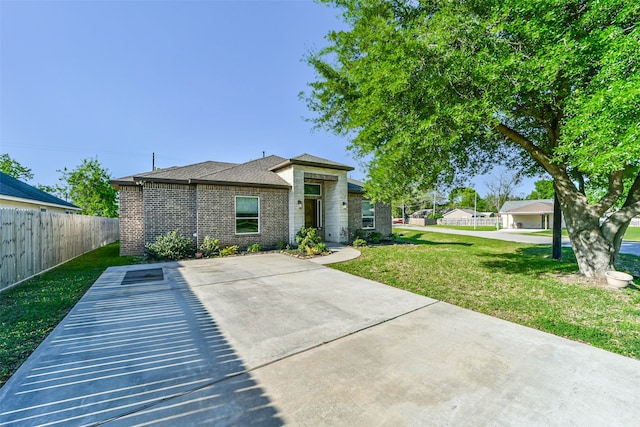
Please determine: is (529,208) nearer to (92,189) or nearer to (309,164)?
(309,164)

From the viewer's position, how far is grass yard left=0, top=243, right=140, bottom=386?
10.6 feet

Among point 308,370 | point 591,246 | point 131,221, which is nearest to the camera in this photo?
point 308,370

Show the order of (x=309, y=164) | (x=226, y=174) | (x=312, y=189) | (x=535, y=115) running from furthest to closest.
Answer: (x=312, y=189) < (x=309, y=164) < (x=226, y=174) < (x=535, y=115)

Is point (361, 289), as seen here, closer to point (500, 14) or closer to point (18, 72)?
point (500, 14)

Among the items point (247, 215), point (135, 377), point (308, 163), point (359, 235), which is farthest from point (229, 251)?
point (135, 377)

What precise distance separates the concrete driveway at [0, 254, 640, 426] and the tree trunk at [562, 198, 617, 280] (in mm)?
4860

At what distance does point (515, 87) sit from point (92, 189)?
31.9 metres

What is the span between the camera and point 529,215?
116ft

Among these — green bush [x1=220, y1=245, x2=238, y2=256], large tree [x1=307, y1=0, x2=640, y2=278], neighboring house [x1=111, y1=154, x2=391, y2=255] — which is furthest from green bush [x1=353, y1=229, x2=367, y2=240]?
green bush [x1=220, y1=245, x2=238, y2=256]

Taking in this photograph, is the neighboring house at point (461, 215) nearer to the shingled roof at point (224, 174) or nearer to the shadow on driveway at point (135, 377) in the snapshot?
the shingled roof at point (224, 174)

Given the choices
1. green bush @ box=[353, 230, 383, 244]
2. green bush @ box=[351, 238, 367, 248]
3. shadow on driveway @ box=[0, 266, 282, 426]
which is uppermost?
green bush @ box=[353, 230, 383, 244]

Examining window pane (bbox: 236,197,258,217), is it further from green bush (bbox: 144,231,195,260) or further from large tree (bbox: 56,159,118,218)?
large tree (bbox: 56,159,118,218)

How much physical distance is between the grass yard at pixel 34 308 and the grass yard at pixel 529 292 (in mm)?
6634

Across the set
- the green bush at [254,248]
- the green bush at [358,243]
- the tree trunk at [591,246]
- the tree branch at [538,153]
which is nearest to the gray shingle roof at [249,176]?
the green bush at [254,248]
